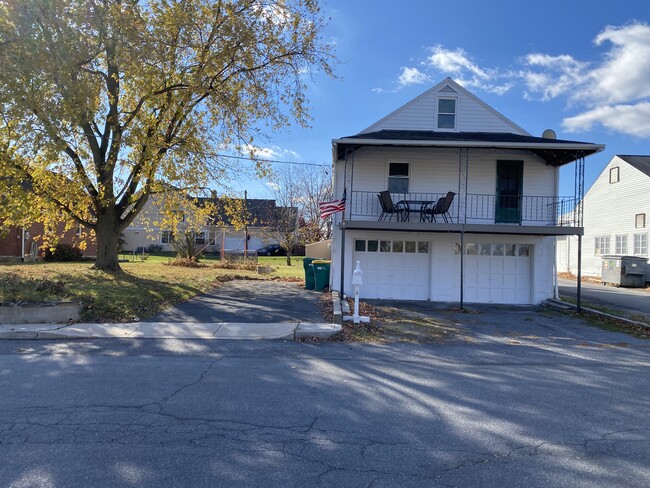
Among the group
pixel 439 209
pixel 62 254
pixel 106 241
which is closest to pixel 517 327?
pixel 439 209

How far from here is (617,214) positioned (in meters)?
26.8

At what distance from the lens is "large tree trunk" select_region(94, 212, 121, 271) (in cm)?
1641

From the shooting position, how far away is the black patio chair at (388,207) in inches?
561

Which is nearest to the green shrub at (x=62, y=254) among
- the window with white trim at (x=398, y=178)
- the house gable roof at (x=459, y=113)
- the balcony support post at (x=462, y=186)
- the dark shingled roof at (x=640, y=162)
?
the house gable roof at (x=459, y=113)

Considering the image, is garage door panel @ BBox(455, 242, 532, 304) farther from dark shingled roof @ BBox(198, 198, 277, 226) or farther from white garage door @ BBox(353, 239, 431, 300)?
dark shingled roof @ BBox(198, 198, 277, 226)

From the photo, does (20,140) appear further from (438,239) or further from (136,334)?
(438,239)

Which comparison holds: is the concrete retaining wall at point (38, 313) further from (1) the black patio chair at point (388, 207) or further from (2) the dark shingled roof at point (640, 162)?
(2) the dark shingled roof at point (640, 162)

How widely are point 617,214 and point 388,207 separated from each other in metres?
19.9

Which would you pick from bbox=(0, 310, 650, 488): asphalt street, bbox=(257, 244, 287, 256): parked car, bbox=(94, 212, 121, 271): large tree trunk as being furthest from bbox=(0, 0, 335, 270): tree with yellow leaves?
bbox=(257, 244, 287, 256): parked car

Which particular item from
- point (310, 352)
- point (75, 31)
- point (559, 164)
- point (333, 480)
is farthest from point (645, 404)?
point (75, 31)

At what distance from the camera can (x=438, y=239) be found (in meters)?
15.3

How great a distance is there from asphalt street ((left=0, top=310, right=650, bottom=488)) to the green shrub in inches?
867

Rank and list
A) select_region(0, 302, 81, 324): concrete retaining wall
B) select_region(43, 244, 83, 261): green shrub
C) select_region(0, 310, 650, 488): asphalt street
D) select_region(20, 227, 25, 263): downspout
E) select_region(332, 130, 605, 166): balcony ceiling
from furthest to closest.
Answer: select_region(43, 244, 83, 261): green shrub
select_region(20, 227, 25, 263): downspout
select_region(332, 130, 605, 166): balcony ceiling
select_region(0, 302, 81, 324): concrete retaining wall
select_region(0, 310, 650, 488): asphalt street

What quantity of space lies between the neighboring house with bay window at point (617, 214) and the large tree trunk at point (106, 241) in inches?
992
